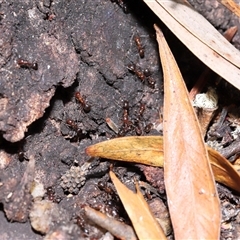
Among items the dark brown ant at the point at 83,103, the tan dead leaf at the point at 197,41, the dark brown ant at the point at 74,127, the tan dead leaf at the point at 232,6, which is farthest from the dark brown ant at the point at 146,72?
the tan dead leaf at the point at 232,6

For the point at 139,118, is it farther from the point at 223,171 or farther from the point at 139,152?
the point at 223,171

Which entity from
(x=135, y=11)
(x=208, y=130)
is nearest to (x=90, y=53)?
(x=135, y=11)

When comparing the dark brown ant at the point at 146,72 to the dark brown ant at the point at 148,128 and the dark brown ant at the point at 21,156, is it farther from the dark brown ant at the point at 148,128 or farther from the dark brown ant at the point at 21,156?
the dark brown ant at the point at 21,156

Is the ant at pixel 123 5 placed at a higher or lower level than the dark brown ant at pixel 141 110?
higher

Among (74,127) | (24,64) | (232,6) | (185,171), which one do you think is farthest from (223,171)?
(24,64)

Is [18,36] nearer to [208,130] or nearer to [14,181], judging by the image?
[14,181]

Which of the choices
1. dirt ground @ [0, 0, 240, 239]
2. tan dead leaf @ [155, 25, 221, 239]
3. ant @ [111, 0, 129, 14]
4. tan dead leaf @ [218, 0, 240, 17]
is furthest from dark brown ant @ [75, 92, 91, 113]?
tan dead leaf @ [218, 0, 240, 17]
